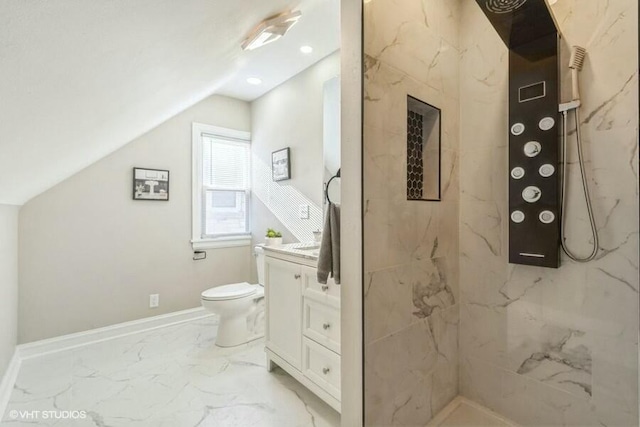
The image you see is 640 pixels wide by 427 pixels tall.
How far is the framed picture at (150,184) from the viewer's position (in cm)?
298

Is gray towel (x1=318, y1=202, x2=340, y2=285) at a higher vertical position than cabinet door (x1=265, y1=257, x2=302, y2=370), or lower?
higher

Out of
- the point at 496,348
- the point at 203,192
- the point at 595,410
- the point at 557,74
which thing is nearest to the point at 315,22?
the point at 557,74

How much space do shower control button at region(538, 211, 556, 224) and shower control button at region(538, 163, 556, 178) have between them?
17 centimetres

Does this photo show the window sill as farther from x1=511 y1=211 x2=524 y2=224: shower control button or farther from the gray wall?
x1=511 y1=211 x2=524 y2=224: shower control button

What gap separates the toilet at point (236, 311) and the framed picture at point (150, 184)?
4.03 ft

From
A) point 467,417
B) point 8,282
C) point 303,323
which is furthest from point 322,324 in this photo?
point 8,282

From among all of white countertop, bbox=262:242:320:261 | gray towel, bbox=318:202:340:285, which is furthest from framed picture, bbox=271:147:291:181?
gray towel, bbox=318:202:340:285

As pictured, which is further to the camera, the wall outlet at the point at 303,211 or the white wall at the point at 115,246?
the wall outlet at the point at 303,211

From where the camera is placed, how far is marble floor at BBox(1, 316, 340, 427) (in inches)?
66.4

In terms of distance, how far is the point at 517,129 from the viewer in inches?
56.1

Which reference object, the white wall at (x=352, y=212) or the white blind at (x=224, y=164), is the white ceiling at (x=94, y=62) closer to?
the white wall at (x=352, y=212)

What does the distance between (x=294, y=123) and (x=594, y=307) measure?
8.74 feet

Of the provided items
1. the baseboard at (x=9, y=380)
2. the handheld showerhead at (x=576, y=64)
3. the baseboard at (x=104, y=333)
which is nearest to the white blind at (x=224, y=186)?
the baseboard at (x=104, y=333)

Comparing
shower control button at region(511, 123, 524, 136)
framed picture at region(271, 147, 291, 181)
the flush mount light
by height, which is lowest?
shower control button at region(511, 123, 524, 136)
